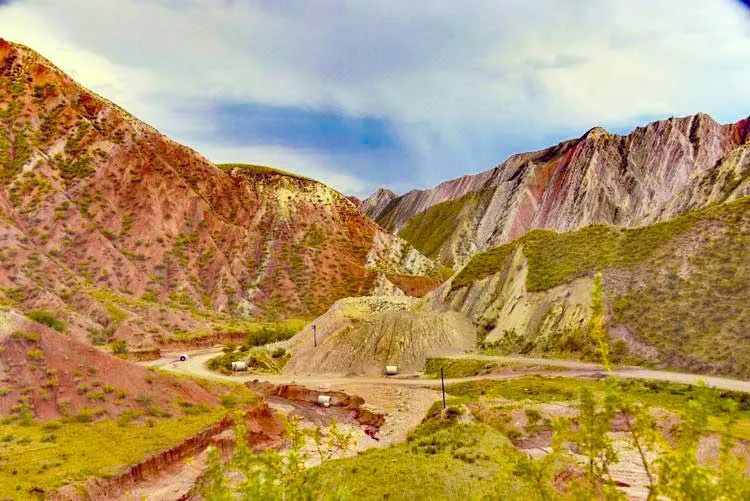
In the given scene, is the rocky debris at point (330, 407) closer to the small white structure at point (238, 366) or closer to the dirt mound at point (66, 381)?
the small white structure at point (238, 366)

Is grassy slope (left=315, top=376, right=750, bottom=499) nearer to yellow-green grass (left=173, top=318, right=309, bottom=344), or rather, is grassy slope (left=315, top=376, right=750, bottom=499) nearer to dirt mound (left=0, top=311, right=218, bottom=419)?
dirt mound (left=0, top=311, right=218, bottom=419)

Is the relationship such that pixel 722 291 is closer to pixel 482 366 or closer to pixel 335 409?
pixel 482 366

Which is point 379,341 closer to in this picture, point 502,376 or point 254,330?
point 502,376

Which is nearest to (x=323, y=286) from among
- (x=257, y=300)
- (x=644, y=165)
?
(x=257, y=300)

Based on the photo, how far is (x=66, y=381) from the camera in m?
33.3

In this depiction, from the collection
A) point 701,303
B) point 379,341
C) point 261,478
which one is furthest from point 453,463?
point 379,341

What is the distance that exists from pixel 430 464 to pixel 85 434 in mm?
17905

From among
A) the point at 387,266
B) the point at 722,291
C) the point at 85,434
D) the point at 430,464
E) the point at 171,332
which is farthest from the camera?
the point at 387,266

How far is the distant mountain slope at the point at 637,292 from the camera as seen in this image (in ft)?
147

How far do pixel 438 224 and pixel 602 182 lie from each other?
59.9 metres

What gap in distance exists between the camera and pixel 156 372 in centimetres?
3812

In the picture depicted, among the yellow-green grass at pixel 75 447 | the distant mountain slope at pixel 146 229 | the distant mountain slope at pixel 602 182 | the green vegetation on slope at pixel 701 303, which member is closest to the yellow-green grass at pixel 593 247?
the green vegetation on slope at pixel 701 303

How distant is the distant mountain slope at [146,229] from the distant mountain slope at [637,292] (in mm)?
49715

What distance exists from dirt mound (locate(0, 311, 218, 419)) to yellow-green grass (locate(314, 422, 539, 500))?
15.6 m
